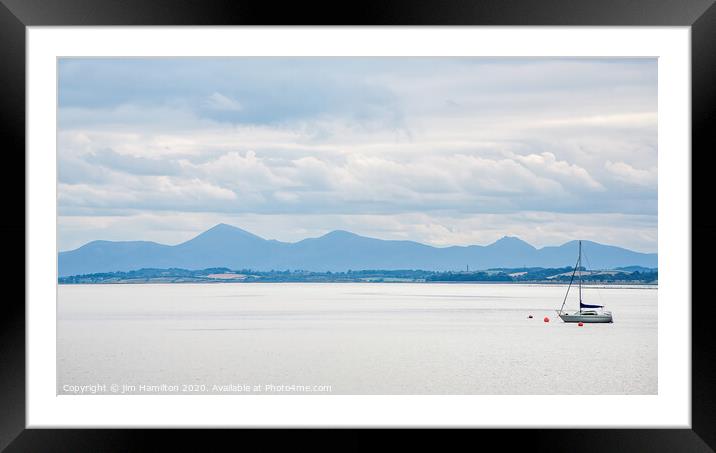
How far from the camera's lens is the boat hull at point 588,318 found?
15680 millimetres

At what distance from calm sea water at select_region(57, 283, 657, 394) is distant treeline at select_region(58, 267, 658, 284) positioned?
133 centimetres

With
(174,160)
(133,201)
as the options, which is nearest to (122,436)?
(133,201)

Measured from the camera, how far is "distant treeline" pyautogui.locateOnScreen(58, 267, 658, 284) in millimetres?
25156

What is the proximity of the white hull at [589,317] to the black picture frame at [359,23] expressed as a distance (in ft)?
42.6

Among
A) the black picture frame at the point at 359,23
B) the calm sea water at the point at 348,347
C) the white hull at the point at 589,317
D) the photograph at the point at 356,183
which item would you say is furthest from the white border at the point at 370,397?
the photograph at the point at 356,183

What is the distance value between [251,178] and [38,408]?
77.0ft

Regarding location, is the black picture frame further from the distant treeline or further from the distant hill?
the distant treeline

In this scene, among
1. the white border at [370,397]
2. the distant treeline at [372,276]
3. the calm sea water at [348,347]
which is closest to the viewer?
the white border at [370,397]

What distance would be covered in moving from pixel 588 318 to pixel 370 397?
14459 millimetres

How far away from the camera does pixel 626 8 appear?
118 inches

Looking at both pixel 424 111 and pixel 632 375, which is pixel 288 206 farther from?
pixel 632 375

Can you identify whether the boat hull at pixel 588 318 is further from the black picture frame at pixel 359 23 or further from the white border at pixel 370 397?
the black picture frame at pixel 359 23

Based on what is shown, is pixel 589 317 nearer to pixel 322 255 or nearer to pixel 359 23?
pixel 322 255

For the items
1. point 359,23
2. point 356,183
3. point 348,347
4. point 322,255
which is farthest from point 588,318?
point 359,23
